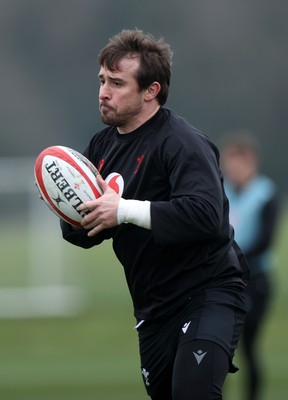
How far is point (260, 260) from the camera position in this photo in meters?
9.25

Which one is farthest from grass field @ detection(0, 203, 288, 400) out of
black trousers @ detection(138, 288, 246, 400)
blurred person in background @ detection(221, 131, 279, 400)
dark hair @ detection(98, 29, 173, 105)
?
dark hair @ detection(98, 29, 173, 105)

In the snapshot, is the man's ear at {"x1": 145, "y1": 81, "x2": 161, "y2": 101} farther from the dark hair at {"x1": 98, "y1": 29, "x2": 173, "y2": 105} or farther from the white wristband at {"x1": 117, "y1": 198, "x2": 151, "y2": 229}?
the white wristband at {"x1": 117, "y1": 198, "x2": 151, "y2": 229}

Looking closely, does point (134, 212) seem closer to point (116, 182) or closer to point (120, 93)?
point (116, 182)

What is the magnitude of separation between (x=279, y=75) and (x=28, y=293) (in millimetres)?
22804

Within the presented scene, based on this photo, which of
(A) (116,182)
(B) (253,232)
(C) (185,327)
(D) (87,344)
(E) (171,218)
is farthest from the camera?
(D) (87,344)

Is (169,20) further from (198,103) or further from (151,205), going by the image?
(151,205)

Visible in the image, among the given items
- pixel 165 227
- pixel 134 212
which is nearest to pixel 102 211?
pixel 134 212

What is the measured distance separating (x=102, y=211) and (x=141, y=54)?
0.80 m

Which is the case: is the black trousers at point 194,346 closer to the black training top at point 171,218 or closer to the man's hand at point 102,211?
the black training top at point 171,218

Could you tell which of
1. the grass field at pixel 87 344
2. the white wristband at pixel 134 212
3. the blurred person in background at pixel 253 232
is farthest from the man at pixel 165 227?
the grass field at pixel 87 344

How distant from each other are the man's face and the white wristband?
49 cm

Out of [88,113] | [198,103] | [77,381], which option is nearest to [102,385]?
[77,381]

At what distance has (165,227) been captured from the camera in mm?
5242

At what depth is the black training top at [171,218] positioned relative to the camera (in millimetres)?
5246
